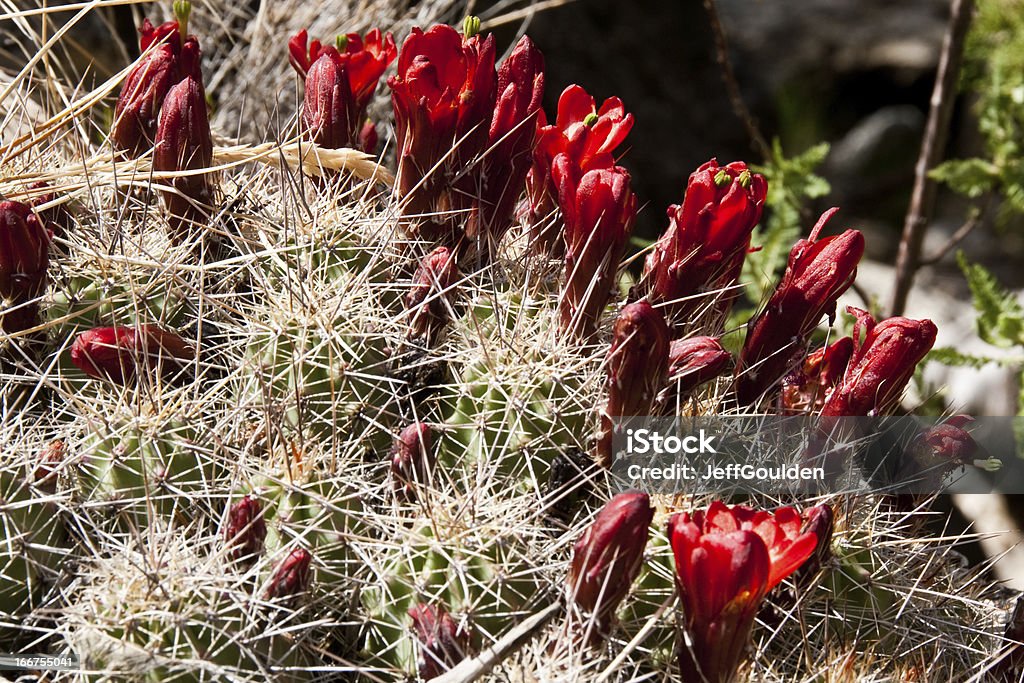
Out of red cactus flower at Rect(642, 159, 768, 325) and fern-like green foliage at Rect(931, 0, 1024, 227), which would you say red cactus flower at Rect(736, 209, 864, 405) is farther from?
fern-like green foliage at Rect(931, 0, 1024, 227)

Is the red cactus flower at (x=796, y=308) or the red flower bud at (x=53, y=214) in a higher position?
the red flower bud at (x=53, y=214)

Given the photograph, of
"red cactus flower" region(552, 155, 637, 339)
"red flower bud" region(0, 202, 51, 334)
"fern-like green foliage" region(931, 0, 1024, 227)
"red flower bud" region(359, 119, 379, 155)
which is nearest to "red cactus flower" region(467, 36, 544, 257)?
"red cactus flower" region(552, 155, 637, 339)

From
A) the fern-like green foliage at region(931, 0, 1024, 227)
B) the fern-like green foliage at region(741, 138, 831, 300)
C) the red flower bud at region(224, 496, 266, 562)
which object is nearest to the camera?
the red flower bud at region(224, 496, 266, 562)

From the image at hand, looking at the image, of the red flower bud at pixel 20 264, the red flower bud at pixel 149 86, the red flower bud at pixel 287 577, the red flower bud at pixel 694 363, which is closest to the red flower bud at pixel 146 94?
the red flower bud at pixel 149 86

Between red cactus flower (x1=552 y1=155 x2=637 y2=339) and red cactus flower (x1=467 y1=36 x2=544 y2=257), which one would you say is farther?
red cactus flower (x1=467 y1=36 x2=544 y2=257)

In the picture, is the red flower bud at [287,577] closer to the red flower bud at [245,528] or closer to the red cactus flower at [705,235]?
the red flower bud at [245,528]

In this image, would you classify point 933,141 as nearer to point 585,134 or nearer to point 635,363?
point 585,134

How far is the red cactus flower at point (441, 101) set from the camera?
53.3 inches

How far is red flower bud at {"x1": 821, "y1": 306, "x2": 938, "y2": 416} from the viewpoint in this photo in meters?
1.32

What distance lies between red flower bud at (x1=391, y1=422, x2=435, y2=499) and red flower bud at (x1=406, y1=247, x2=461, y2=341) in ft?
0.56

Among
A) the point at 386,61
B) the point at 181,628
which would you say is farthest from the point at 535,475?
the point at 386,61

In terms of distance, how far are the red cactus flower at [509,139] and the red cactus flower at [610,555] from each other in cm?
48

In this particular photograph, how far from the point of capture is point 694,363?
129cm

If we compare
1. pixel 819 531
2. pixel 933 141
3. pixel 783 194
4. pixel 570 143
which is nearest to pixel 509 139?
pixel 570 143
